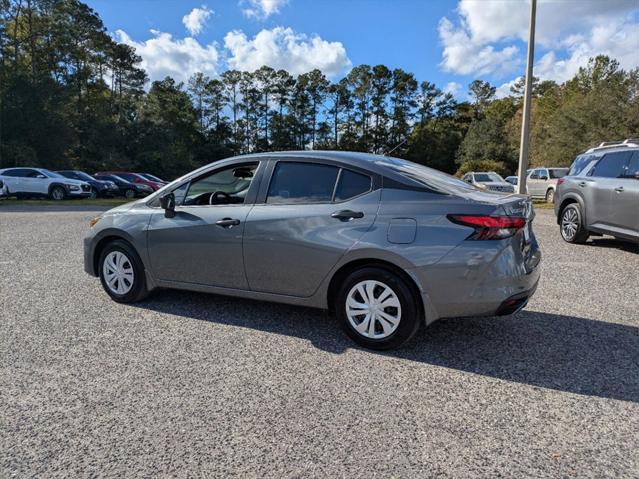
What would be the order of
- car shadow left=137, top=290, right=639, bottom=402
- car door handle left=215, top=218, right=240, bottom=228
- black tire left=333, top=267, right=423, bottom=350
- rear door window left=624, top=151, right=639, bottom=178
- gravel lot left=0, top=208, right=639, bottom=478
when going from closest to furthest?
gravel lot left=0, top=208, right=639, bottom=478 → car shadow left=137, top=290, right=639, bottom=402 → black tire left=333, top=267, right=423, bottom=350 → car door handle left=215, top=218, right=240, bottom=228 → rear door window left=624, top=151, right=639, bottom=178

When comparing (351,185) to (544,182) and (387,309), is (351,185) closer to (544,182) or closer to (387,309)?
(387,309)

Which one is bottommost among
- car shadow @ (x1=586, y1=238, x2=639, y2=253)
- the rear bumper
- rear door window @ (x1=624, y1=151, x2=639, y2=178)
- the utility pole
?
car shadow @ (x1=586, y1=238, x2=639, y2=253)

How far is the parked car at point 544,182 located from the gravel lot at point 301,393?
55.6 feet

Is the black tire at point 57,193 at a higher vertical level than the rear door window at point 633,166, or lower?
lower

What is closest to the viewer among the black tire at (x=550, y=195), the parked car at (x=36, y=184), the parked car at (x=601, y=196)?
the parked car at (x=601, y=196)

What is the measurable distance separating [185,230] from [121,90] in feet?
213

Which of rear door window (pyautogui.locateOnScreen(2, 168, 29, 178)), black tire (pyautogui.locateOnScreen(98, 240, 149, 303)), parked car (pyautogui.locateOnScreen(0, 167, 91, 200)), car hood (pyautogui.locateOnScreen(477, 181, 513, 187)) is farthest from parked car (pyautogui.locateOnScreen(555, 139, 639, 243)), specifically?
rear door window (pyautogui.locateOnScreen(2, 168, 29, 178))

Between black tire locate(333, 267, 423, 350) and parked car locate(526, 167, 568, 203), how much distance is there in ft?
62.7

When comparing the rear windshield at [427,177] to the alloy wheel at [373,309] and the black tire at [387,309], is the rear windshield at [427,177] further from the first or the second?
the alloy wheel at [373,309]

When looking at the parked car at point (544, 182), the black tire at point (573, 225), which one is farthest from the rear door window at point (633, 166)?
the parked car at point (544, 182)

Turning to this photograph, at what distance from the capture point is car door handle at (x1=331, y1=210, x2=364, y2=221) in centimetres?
363

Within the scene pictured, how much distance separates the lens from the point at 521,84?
81.7 metres

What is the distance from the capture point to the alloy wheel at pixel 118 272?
189 inches

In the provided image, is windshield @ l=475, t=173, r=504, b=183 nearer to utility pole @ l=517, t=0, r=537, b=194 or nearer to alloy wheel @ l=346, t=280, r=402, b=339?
utility pole @ l=517, t=0, r=537, b=194
